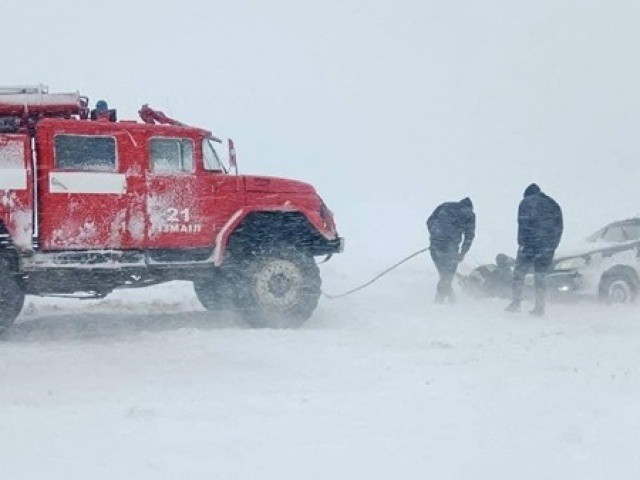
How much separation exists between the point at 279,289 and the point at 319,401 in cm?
401

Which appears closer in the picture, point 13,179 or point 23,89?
point 13,179

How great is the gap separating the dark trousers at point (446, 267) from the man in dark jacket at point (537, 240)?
3.60ft

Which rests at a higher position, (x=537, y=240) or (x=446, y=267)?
(x=537, y=240)

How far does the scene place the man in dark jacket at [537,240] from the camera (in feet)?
37.9

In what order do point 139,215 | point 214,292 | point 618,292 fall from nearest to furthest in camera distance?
point 139,215, point 214,292, point 618,292

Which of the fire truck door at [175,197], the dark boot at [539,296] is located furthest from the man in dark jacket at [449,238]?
the fire truck door at [175,197]

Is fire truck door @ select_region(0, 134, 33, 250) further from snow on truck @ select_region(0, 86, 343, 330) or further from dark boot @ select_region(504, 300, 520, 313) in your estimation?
dark boot @ select_region(504, 300, 520, 313)

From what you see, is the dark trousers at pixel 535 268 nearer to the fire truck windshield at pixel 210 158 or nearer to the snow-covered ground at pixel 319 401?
the snow-covered ground at pixel 319 401

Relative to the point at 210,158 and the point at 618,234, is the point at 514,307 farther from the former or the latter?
the point at 210,158

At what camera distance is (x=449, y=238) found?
12.7 m

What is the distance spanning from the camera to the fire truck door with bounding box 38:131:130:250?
9008 mm

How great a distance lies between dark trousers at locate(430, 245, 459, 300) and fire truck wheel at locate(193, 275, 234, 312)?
3.45 m

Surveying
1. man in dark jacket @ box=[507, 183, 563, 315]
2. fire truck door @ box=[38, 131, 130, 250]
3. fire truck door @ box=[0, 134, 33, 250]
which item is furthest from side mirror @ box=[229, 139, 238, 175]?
man in dark jacket @ box=[507, 183, 563, 315]

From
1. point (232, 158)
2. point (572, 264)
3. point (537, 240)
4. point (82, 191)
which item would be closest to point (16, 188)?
point (82, 191)
